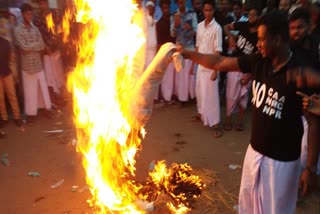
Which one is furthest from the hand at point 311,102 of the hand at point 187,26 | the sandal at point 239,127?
the hand at point 187,26

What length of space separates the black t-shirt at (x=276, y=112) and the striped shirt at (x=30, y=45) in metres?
5.88

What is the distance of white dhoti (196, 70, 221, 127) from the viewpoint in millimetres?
7555

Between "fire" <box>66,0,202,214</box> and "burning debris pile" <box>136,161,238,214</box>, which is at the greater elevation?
"fire" <box>66,0,202,214</box>

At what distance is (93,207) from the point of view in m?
4.82

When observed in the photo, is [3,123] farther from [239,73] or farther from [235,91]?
[239,73]

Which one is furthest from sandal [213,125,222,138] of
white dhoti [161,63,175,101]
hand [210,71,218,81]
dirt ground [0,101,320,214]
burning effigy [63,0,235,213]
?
burning effigy [63,0,235,213]

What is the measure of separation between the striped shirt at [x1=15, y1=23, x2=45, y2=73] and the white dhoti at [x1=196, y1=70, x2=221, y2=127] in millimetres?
3714

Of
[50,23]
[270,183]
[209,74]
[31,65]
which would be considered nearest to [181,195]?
[270,183]

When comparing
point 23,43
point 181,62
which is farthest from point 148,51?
point 181,62

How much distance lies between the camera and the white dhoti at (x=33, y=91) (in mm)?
8180

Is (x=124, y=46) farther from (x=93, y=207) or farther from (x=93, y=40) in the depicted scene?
(x=93, y=207)

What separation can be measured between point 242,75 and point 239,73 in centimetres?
9

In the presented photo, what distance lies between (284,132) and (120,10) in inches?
106

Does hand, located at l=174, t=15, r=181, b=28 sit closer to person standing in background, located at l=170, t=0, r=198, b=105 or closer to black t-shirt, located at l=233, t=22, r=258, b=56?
person standing in background, located at l=170, t=0, r=198, b=105
